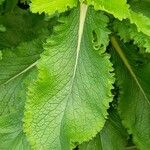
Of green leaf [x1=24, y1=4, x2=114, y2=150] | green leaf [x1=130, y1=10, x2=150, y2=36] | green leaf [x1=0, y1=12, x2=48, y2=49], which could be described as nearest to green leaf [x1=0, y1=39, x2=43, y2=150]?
green leaf [x1=0, y1=12, x2=48, y2=49]

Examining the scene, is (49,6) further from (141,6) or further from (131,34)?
(141,6)

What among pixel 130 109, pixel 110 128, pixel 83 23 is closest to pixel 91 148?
pixel 110 128

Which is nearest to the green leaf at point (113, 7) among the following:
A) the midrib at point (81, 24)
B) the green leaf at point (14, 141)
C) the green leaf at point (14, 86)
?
the midrib at point (81, 24)

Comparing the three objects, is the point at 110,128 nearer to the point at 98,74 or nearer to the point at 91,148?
the point at 91,148

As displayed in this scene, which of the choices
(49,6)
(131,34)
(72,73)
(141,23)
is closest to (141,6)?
(131,34)

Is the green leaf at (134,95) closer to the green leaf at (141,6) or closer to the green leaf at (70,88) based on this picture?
the green leaf at (141,6)

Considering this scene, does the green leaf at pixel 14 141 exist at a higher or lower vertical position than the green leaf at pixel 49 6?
lower
